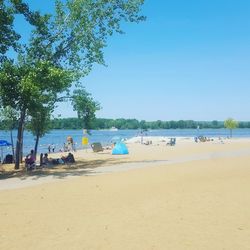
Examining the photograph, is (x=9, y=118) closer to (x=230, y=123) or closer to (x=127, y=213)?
(x=127, y=213)

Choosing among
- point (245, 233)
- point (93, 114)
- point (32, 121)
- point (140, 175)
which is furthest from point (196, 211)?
point (32, 121)

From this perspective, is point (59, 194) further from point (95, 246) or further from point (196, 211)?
point (95, 246)

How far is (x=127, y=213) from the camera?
35.0ft

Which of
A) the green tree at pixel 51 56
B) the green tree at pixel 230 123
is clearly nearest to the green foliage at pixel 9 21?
the green tree at pixel 51 56

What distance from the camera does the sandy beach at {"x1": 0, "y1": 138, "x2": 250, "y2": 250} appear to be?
807 cm

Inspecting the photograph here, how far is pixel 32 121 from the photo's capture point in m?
33.2

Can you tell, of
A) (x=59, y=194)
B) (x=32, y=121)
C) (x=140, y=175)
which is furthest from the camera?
(x=32, y=121)

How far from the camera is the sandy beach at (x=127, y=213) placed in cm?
807

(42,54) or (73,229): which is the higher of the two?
(42,54)

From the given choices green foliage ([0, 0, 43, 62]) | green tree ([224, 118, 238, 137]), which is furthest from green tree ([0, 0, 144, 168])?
green tree ([224, 118, 238, 137])

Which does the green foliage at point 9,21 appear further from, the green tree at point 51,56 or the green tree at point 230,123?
the green tree at point 230,123

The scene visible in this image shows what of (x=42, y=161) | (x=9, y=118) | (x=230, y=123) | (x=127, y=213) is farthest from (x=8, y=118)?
(x=230, y=123)

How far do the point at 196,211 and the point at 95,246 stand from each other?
3799 mm

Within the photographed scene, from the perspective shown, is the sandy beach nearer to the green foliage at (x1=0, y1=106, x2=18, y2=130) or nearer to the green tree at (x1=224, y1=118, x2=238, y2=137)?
the green foliage at (x1=0, y1=106, x2=18, y2=130)
